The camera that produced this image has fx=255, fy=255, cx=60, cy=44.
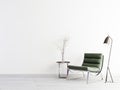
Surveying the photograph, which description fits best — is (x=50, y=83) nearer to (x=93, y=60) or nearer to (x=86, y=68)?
(x=86, y=68)

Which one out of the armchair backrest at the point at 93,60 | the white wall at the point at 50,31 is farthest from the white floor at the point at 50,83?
the armchair backrest at the point at 93,60

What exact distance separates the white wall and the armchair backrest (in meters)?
0.26

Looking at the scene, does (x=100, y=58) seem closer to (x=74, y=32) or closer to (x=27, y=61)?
(x=74, y=32)

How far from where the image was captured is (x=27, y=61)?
7.62 meters

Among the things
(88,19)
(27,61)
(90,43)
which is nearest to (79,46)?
(90,43)

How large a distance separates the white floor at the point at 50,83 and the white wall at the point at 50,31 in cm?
31

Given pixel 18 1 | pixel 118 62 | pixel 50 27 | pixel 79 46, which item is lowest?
pixel 118 62

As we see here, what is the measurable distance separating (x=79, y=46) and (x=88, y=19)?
882mm

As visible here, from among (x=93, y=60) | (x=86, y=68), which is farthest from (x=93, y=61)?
(x=86, y=68)

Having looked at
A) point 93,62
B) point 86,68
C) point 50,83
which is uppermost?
point 93,62

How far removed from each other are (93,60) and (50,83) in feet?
5.50

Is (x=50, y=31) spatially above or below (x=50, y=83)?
above

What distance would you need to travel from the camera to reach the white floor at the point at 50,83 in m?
5.87

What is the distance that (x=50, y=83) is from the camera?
6.52 metres
